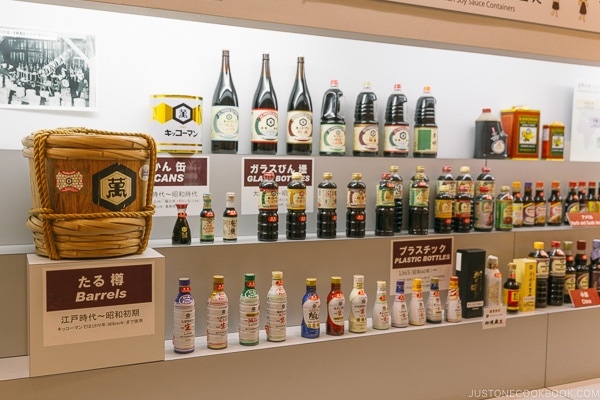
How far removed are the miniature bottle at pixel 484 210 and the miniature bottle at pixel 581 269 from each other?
1.43 ft

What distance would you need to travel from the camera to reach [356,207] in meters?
2.32

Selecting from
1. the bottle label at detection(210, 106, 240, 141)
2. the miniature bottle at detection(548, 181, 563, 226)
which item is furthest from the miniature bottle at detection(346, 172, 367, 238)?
the miniature bottle at detection(548, 181, 563, 226)

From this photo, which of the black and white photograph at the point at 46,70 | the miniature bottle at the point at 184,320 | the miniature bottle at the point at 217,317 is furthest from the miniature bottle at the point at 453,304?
the black and white photograph at the point at 46,70

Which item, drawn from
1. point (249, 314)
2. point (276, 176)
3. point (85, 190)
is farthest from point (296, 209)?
point (85, 190)

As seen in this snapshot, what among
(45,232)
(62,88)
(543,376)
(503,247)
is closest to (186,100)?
(62,88)

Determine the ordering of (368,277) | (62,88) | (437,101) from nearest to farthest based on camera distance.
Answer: (62,88), (368,277), (437,101)

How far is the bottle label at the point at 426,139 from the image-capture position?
2.63m

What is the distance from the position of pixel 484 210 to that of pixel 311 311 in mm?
940

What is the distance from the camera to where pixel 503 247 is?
2.63 metres

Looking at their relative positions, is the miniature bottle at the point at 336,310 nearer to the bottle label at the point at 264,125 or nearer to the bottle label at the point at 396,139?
the bottle label at the point at 264,125

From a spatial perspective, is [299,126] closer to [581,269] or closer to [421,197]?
[421,197]

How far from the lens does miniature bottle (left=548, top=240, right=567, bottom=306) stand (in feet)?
8.64

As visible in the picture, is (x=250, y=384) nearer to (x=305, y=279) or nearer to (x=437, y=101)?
(x=305, y=279)

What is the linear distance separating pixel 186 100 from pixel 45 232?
2.32ft
